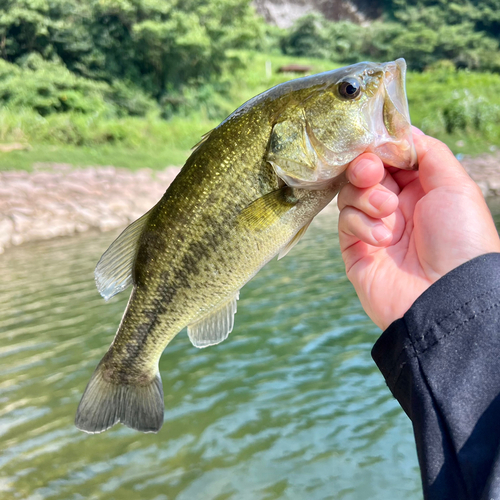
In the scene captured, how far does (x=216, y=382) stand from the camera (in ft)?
18.0

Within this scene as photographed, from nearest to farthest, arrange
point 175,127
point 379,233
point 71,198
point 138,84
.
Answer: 1. point 379,233
2. point 71,198
3. point 175,127
4. point 138,84

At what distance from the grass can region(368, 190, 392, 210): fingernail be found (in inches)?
587

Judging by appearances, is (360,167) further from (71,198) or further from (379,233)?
(71,198)

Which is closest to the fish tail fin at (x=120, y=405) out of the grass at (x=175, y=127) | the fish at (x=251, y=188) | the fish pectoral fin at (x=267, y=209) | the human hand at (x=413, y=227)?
the fish at (x=251, y=188)

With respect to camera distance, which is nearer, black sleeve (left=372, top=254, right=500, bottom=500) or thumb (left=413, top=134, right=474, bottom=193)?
black sleeve (left=372, top=254, right=500, bottom=500)

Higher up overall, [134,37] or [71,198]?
[134,37]

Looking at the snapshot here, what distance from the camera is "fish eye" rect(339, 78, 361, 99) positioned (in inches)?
72.9

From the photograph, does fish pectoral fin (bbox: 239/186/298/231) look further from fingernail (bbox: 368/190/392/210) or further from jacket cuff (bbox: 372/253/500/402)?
jacket cuff (bbox: 372/253/500/402)

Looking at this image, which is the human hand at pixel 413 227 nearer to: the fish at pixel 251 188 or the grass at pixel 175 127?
the fish at pixel 251 188

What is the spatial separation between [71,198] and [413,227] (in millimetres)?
14568

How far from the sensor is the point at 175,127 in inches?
971

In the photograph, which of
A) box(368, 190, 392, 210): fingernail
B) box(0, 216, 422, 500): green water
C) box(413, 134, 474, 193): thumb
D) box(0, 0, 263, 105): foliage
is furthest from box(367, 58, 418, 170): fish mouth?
box(0, 0, 263, 105): foliage

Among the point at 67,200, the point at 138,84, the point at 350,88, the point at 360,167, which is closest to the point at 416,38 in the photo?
the point at 138,84

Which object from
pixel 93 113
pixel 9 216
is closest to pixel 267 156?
pixel 9 216
